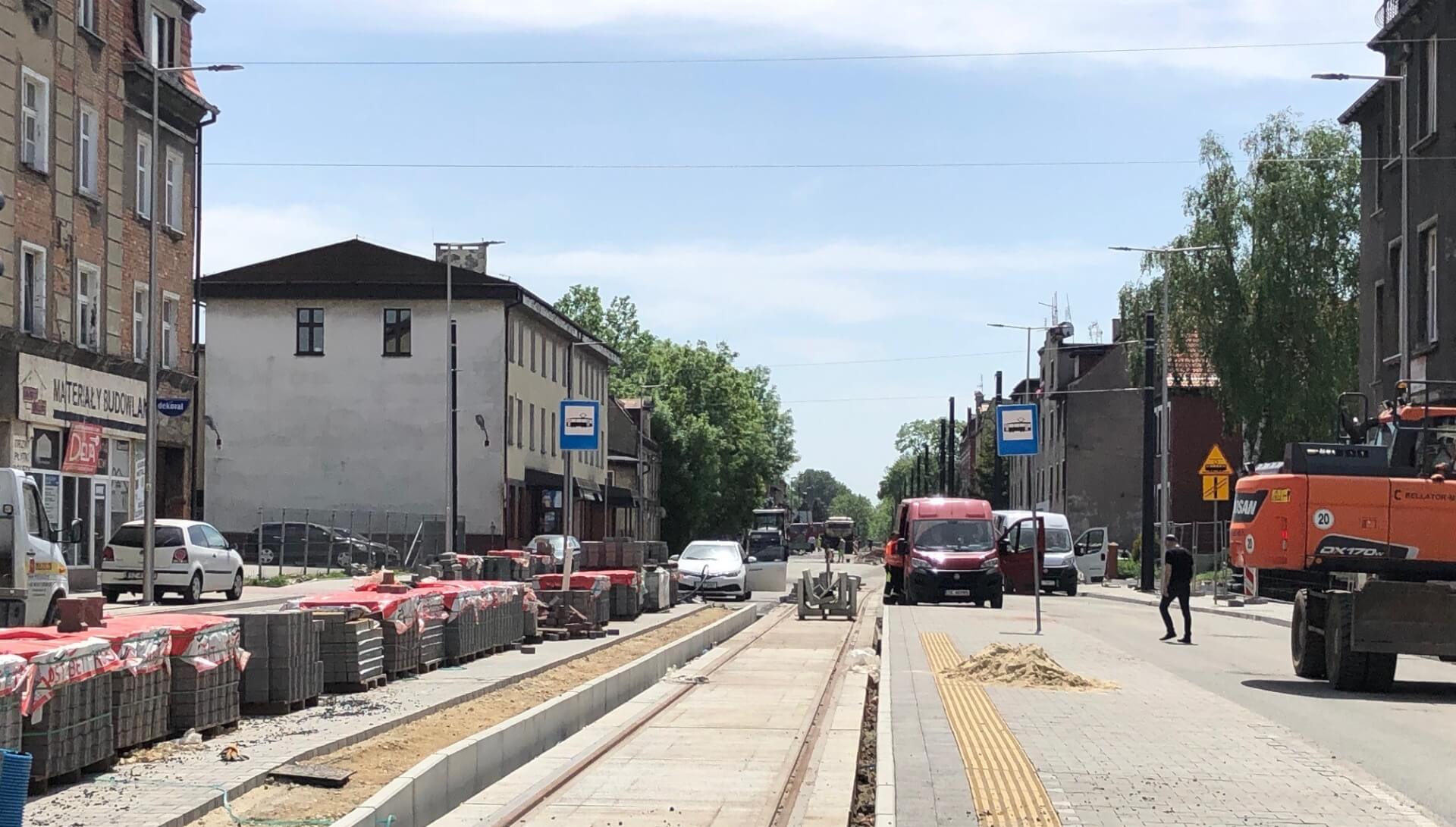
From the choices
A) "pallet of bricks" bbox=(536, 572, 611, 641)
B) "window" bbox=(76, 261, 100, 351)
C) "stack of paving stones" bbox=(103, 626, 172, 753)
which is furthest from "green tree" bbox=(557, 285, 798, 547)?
"stack of paving stones" bbox=(103, 626, 172, 753)

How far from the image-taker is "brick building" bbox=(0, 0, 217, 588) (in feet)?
107

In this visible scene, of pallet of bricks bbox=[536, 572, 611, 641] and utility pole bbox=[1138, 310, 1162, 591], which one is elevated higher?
utility pole bbox=[1138, 310, 1162, 591]

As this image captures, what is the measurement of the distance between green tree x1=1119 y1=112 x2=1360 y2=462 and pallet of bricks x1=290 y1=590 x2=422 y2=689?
40.1 meters

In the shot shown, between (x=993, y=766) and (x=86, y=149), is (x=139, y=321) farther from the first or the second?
(x=993, y=766)

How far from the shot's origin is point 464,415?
61438 mm

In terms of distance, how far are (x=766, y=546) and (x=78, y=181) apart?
147 ft

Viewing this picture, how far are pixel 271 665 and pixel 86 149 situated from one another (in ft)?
83.5

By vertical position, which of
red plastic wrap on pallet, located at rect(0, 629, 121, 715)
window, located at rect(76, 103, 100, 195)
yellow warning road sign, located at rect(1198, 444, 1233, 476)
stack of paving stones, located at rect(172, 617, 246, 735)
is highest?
window, located at rect(76, 103, 100, 195)

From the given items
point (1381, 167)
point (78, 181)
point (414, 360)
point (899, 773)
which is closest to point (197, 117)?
point (78, 181)

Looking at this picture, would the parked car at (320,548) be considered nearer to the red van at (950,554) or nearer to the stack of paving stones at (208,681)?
the red van at (950,554)

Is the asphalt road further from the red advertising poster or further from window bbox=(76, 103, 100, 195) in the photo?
window bbox=(76, 103, 100, 195)

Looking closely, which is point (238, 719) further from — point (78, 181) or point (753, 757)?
point (78, 181)

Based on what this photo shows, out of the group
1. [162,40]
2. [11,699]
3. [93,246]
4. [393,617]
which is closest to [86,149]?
[93,246]

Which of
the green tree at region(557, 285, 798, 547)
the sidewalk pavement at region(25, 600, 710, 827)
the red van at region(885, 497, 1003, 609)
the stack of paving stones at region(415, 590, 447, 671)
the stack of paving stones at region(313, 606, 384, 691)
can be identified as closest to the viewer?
the sidewalk pavement at region(25, 600, 710, 827)
